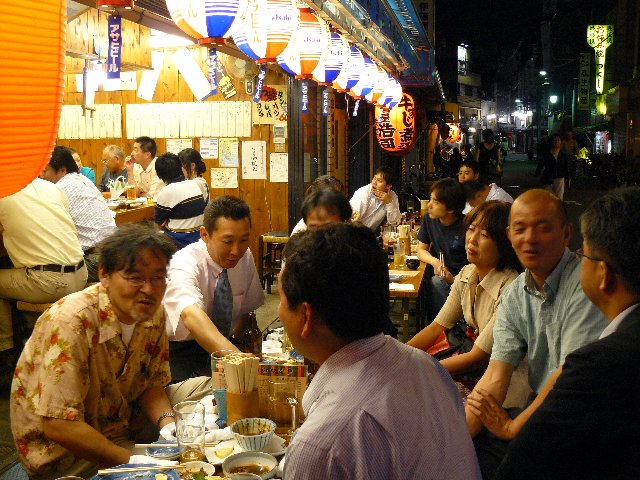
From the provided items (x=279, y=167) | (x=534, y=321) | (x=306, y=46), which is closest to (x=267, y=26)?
(x=306, y=46)

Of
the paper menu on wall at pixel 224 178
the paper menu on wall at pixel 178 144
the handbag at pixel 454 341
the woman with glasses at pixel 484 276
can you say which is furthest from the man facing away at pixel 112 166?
the woman with glasses at pixel 484 276

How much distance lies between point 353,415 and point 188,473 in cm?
124

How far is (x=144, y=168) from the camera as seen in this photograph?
40.1ft

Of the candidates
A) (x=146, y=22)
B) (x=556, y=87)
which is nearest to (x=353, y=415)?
(x=146, y=22)

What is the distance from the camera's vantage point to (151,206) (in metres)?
11.4

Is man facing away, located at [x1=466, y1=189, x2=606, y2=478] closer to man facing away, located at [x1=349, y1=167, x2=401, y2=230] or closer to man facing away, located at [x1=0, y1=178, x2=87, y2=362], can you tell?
man facing away, located at [x1=0, y1=178, x2=87, y2=362]

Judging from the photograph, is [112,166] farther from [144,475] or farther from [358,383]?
[358,383]

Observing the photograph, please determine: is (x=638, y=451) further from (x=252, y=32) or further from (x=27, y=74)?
(x=252, y=32)

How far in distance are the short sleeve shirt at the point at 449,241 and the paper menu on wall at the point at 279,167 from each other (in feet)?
13.8

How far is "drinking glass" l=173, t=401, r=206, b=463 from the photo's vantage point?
9.59 ft

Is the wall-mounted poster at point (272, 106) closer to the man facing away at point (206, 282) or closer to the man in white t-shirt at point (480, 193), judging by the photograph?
the man in white t-shirt at point (480, 193)

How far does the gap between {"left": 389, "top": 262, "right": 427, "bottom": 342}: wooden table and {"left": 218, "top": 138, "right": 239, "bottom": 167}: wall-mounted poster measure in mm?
5323

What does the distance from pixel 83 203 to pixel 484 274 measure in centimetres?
552

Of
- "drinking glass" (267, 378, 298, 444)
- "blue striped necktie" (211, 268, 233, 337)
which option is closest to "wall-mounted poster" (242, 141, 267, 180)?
"blue striped necktie" (211, 268, 233, 337)
